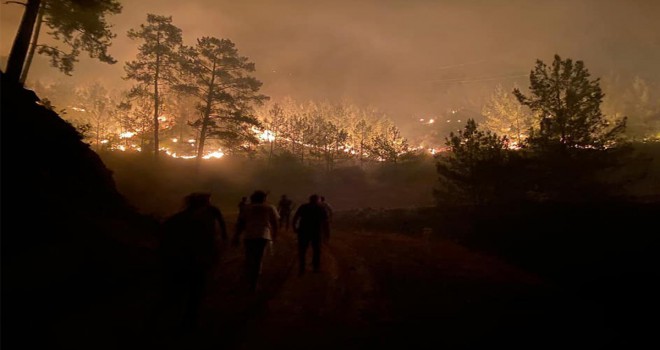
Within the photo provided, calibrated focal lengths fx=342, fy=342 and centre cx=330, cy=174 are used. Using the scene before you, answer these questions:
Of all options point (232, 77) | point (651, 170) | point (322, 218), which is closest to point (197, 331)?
point (322, 218)

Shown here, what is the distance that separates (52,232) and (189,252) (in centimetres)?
389

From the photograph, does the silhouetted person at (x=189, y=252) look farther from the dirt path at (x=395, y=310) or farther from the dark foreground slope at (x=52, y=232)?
the dark foreground slope at (x=52, y=232)

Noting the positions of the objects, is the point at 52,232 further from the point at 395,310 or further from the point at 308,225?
the point at 395,310

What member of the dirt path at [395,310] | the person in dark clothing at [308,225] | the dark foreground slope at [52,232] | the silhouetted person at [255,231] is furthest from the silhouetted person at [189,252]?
the person in dark clothing at [308,225]

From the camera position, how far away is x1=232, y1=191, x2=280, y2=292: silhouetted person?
693 centimetres

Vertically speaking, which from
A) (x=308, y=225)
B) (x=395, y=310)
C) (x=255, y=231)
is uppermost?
(x=308, y=225)

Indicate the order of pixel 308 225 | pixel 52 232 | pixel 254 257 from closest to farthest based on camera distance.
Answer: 1. pixel 52 232
2. pixel 254 257
3. pixel 308 225

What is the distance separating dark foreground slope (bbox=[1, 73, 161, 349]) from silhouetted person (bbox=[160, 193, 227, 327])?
147cm

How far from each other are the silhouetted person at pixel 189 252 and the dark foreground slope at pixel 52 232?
1466 millimetres

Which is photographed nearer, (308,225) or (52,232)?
(52,232)

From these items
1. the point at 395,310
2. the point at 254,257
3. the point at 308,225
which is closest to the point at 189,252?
the point at 254,257

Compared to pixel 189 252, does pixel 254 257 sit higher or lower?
lower

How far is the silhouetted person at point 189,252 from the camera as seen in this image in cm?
499

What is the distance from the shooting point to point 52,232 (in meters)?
6.78
